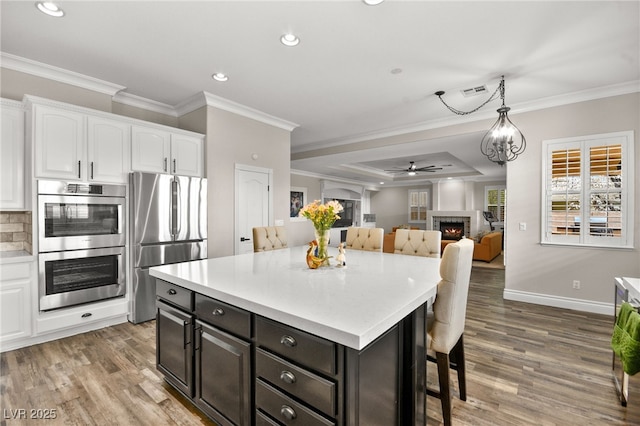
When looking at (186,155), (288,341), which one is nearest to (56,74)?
(186,155)

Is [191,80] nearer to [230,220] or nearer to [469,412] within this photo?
[230,220]

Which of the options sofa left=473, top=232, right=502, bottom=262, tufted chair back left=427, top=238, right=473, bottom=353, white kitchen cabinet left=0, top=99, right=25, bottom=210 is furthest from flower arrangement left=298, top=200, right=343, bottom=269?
sofa left=473, top=232, right=502, bottom=262

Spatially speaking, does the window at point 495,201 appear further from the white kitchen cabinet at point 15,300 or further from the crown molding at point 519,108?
the white kitchen cabinet at point 15,300

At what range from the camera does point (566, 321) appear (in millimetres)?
3451

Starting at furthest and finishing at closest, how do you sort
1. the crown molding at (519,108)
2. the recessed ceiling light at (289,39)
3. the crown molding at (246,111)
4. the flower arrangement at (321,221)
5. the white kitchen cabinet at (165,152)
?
the crown molding at (246,111) < the crown molding at (519,108) < the white kitchen cabinet at (165,152) < the recessed ceiling light at (289,39) < the flower arrangement at (321,221)

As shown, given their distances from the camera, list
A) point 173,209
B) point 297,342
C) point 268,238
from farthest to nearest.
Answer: point 173,209 → point 268,238 → point 297,342

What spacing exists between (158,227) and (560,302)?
5252 millimetres

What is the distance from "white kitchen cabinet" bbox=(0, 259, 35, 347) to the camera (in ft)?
8.59

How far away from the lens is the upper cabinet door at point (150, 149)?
341 centimetres

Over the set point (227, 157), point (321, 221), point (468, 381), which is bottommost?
point (468, 381)

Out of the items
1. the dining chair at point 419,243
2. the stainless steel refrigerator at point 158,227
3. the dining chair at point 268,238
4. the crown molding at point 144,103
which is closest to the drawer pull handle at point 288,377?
the dining chair at point 268,238

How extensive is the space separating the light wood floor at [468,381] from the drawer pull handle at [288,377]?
95cm

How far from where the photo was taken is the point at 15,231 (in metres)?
3.10

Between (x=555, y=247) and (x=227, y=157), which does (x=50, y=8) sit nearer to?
(x=227, y=157)
